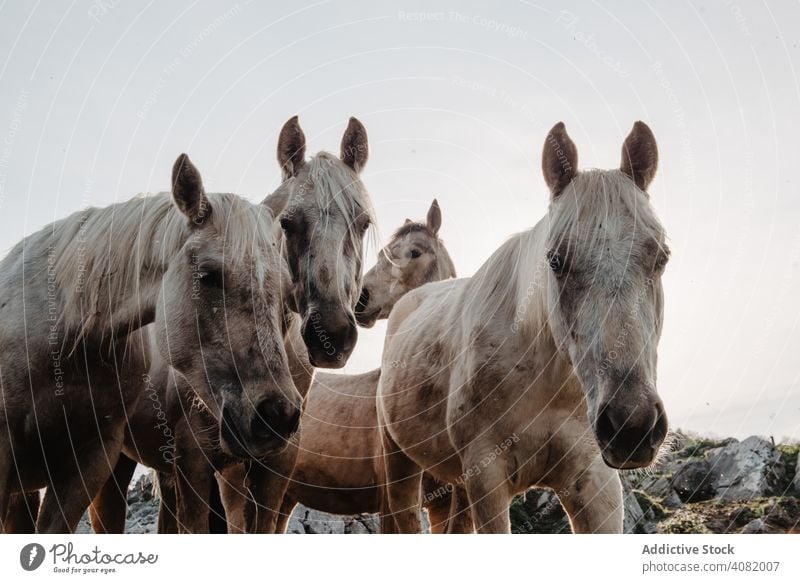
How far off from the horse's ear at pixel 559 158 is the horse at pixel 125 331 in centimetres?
163

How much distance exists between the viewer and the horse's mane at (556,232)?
432 centimetres

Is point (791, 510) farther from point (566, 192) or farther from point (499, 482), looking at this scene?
point (566, 192)

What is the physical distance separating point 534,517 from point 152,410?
4068 mm

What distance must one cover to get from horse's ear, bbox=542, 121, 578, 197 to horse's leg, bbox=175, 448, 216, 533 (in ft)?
9.63

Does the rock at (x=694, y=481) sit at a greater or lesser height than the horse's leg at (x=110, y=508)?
lesser

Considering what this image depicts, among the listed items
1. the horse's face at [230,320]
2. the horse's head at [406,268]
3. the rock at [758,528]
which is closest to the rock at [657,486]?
the rock at [758,528]

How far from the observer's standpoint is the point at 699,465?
28.5ft

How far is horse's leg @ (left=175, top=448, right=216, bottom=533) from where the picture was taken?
5.43 metres

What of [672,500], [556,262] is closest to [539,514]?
[672,500]

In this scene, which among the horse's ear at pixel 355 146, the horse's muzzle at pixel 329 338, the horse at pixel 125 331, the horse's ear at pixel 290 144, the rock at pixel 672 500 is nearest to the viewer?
the horse at pixel 125 331

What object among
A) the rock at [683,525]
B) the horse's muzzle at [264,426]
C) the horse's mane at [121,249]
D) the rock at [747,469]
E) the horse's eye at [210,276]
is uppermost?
the horse's mane at [121,249]

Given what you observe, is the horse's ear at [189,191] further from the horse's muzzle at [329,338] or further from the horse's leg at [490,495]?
the horse's leg at [490,495]

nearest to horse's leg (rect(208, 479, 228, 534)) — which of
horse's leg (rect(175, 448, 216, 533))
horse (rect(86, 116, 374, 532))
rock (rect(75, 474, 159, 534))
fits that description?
horse (rect(86, 116, 374, 532))
